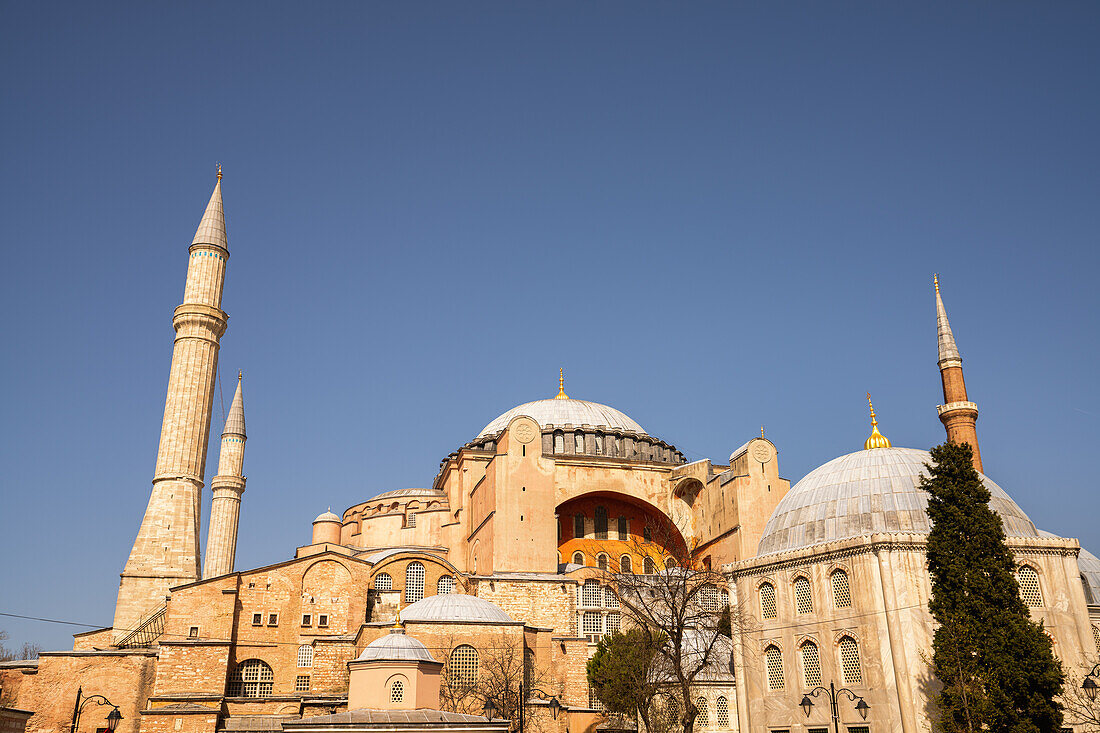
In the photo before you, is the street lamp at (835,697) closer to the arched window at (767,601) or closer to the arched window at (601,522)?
the arched window at (767,601)

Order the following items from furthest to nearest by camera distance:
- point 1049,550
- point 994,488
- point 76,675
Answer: point 76,675, point 994,488, point 1049,550

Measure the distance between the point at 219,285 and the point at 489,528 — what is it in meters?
14.1

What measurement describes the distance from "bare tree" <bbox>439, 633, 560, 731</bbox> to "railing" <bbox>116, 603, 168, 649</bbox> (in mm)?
9377

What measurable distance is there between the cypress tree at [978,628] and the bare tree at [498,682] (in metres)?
10.9

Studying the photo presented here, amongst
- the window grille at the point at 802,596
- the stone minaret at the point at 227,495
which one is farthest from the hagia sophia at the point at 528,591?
the stone minaret at the point at 227,495

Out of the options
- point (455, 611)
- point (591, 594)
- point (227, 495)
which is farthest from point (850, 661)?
point (227, 495)

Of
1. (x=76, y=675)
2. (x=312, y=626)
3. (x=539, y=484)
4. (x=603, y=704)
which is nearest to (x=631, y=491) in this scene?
(x=539, y=484)

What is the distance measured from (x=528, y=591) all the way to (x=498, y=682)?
4.52 m

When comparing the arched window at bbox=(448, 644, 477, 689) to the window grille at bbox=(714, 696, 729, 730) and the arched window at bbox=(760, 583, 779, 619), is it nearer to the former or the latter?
the window grille at bbox=(714, 696, 729, 730)

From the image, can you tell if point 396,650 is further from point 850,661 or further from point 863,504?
point 863,504

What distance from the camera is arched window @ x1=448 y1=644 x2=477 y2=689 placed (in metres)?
25.6

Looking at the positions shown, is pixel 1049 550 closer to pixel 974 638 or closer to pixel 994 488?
pixel 994 488

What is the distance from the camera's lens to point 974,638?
715 inches

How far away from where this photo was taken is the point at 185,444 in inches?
1254
